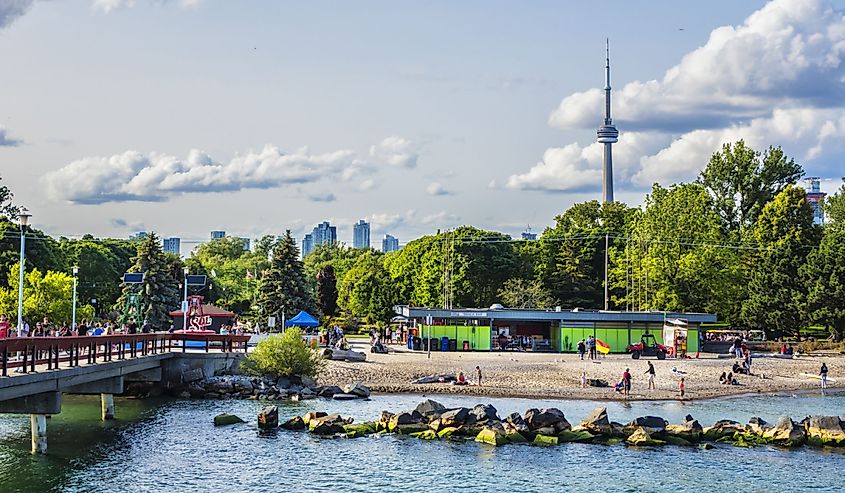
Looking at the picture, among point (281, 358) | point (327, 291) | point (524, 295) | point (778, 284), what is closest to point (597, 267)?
point (524, 295)

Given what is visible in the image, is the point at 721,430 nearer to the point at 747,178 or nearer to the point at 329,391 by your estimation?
the point at 329,391

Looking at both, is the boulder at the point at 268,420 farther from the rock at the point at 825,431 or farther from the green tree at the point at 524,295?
the green tree at the point at 524,295

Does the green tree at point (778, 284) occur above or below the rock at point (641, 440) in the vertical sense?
above

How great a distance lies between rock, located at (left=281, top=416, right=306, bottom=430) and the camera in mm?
42062

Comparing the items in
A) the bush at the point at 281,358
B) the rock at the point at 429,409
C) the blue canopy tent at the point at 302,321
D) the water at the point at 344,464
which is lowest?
the water at the point at 344,464

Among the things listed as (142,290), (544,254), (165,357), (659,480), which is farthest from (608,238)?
(659,480)

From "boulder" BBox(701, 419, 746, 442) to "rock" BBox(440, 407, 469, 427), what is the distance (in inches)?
361

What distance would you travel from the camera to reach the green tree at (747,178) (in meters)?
93.2

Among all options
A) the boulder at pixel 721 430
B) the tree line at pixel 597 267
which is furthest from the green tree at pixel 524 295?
the boulder at pixel 721 430

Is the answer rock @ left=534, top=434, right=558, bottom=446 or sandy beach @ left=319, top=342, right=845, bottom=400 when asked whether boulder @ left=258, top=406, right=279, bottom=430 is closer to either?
rock @ left=534, top=434, right=558, bottom=446

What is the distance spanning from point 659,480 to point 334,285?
265ft

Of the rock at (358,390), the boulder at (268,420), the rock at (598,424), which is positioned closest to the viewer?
the rock at (598,424)

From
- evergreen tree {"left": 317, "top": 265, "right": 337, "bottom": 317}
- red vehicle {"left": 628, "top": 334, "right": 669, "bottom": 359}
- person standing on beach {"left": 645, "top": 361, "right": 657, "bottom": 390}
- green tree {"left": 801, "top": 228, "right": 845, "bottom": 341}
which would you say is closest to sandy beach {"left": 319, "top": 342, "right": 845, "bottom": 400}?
person standing on beach {"left": 645, "top": 361, "right": 657, "bottom": 390}

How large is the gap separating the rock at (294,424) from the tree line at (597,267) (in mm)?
31456
